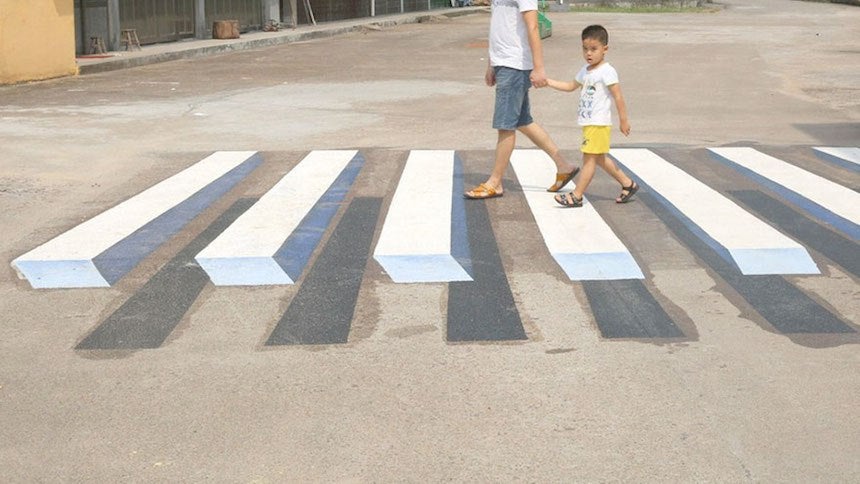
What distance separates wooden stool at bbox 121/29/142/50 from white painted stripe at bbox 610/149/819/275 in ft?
55.2

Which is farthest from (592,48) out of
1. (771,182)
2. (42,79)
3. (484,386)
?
(42,79)

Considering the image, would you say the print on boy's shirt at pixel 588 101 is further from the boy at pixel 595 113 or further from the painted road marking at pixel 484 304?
the painted road marking at pixel 484 304

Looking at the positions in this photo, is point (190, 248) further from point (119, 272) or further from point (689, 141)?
point (689, 141)

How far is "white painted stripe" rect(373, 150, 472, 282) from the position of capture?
748 cm

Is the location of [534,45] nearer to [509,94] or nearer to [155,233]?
[509,94]

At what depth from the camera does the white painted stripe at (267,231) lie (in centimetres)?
746

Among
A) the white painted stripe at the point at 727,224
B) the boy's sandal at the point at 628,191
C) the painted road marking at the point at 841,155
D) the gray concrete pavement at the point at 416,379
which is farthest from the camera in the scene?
the painted road marking at the point at 841,155

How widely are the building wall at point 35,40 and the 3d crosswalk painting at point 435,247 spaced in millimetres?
9576

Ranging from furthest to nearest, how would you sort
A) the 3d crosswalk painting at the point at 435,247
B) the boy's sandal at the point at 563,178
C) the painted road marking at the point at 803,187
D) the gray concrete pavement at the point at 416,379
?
the boy's sandal at the point at 563,178, the painted road marking at the point at 803,187, the 3d crosswalk painting at the point at 435,247, the gray concrete pavement at the point at 416,379

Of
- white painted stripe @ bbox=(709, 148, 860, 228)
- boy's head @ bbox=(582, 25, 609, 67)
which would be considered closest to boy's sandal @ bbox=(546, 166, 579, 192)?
boy's head @ bbox=(582, 25, 609, 67)

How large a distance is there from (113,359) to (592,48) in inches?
185

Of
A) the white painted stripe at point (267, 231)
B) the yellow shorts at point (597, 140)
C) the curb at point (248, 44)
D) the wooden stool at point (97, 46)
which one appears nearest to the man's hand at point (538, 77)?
the yellow shorts at point (597, 140)

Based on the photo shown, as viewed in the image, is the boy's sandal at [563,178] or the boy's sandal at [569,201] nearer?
the boy's sandal at [569,201]

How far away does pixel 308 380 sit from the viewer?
5535 mm
